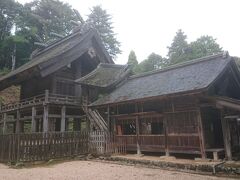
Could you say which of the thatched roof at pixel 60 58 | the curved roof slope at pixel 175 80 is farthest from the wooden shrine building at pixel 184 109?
the thatched roof at pixel 60 58

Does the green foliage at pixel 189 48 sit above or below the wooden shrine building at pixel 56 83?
above

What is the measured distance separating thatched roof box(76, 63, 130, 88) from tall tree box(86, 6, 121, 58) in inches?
884

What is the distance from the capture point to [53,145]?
42.0ft

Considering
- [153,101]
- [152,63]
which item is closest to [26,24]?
[152,63]

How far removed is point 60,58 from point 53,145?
930 cm

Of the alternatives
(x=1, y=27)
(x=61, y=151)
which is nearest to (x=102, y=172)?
(x=61, y=151)

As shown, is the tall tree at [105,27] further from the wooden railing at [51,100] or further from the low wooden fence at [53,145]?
the low wooden fence at [53,145]

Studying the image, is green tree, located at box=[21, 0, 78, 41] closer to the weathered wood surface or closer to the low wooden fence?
the weathered wood surface

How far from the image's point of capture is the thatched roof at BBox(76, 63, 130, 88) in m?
18.6

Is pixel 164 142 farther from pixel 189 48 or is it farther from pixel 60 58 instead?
pixel 189 48

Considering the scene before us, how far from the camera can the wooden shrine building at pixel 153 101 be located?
446 inches

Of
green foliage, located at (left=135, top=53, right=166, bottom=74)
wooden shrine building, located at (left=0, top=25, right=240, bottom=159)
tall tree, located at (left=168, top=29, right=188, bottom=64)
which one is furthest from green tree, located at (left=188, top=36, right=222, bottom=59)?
wooden shrine building, located at (left=0, top=25, right=240, bottom=159)

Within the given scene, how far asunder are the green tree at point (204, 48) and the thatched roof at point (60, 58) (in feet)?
59.6

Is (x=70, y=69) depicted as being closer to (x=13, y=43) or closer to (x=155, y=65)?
(x=13, y=43)
